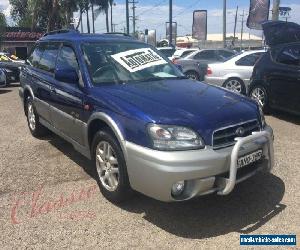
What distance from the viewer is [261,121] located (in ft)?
14.8

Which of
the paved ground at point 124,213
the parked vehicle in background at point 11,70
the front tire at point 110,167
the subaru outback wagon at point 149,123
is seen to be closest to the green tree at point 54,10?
the parked vehicle in background at point 11,70

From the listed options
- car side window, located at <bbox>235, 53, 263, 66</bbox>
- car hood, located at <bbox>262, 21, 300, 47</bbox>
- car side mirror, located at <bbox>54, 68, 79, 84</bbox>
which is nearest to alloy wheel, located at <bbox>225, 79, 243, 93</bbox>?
car side window, located at <bbox>235, 53, 263, 66</bbox>

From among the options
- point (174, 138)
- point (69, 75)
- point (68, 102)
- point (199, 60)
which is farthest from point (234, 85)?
point (174, 138)

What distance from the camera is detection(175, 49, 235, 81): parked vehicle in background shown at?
1439 centimetres

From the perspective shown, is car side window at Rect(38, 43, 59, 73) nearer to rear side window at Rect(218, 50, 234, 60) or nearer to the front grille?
the front grille

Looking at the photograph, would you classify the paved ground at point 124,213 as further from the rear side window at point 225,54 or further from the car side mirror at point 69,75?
the rear side window at point 225,54

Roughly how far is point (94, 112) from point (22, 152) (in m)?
2.46

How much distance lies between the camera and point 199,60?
49.2 feet

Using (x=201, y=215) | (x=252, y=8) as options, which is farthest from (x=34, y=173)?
(x=252, y=8)

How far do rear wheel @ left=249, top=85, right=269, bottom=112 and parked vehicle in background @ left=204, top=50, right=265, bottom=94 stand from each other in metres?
2.06

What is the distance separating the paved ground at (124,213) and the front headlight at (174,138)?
2.69 feet

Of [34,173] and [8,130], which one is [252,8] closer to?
[8,130]

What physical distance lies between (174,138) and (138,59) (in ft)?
5.96

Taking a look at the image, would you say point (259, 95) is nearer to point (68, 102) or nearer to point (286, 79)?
point (286, 79)
